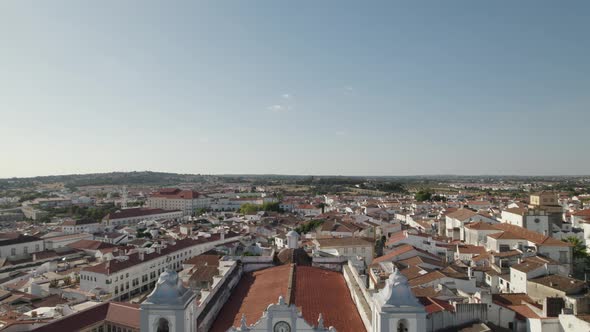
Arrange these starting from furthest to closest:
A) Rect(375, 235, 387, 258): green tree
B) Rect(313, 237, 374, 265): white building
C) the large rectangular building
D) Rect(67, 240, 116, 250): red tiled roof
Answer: the large rectangular building → Rect(67, 240, 116, 250): red tiled roof → Rect(375, 235, 387, 258): green tree → Rect(313, 237, 374, 265): white building

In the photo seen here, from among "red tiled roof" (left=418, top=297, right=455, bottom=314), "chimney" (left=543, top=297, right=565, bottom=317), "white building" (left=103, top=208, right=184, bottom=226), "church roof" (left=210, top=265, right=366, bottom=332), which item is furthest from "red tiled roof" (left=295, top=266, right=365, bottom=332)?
"white building" (left=103, top=208, right=184, bottom=226)

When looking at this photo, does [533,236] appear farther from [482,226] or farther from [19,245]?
[19,245]

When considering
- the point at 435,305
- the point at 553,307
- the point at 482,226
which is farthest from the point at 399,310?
the point at 482,226

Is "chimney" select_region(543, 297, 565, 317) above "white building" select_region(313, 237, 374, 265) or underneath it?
above

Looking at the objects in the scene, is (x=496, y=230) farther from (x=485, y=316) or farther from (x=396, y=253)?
(x=485, y=316)

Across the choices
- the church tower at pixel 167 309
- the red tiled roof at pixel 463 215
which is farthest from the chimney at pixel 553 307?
the red tiled roof at pixel 463 215

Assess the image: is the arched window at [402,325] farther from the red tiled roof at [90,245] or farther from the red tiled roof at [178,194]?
the red tiled roof at [178,194]

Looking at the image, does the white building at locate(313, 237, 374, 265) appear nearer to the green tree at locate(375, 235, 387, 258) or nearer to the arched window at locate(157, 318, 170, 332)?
the green tree at locate(375, 235, 387, 258)
